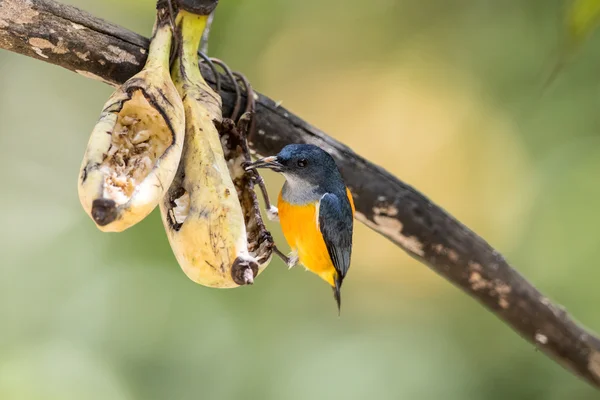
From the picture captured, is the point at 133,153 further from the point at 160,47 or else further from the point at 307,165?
the point at 307,165

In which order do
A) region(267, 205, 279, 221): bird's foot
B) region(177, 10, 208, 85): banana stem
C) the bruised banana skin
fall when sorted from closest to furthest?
the bruised banana skin < region(177, 10, 208, 85): banana stem < region(267, 205, 279, 221): bird's foot

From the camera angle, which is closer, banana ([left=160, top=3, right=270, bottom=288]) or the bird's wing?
banana ([left=160, top=3, right=270, bottom=288])

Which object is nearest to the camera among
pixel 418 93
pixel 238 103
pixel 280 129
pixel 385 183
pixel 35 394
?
pixel 238 103

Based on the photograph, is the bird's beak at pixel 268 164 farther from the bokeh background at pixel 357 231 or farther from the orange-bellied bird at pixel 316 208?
the bokeh background at pixel 357 231

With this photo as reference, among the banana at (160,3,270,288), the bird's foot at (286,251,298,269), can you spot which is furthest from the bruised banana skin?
the bird's foot at (286,251,298,269)

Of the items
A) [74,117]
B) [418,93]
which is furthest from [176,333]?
[418,93]

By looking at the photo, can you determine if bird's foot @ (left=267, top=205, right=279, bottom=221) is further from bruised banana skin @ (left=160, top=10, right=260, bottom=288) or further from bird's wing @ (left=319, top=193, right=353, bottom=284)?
bruised banana skin @ (left=160, top=10, right=260, bottom=288)

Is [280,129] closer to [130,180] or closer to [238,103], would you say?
[238,103]
